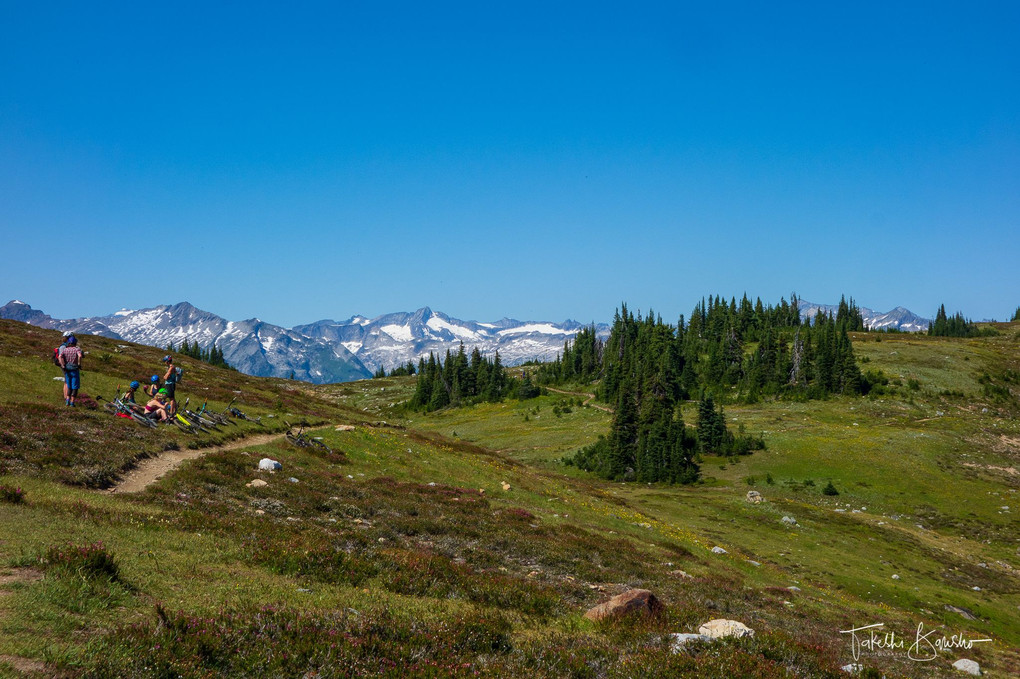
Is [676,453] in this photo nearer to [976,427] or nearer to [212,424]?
[976,427]

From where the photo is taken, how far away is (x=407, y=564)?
15.2 meters

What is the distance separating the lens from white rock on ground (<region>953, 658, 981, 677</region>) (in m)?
16.0

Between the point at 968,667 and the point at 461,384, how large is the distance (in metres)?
149

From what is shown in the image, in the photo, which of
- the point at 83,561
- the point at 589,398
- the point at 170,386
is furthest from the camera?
the point at 589,398

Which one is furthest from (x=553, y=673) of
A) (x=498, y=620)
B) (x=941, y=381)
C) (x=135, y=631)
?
(x=941, y=381)

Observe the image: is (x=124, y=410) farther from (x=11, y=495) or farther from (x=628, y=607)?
(x=628, y=607)

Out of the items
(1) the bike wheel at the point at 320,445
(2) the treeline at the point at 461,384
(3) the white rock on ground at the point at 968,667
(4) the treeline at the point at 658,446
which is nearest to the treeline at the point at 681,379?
(4) the treeline at the point at 658,446

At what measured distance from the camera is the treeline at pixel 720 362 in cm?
12181

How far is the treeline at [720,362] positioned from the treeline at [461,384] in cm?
2638

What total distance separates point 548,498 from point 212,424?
23.0 metres

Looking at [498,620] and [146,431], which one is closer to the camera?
[498,620]

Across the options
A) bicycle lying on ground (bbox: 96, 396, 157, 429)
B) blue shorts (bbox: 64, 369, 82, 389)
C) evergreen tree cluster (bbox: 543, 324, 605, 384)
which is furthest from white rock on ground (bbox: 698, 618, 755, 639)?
evergreen tree cluster (bbox: 543, 324, 605, 384)

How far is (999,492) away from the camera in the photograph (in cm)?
6197

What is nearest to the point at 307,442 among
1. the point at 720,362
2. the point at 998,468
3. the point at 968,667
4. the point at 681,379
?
the point at 968,667
